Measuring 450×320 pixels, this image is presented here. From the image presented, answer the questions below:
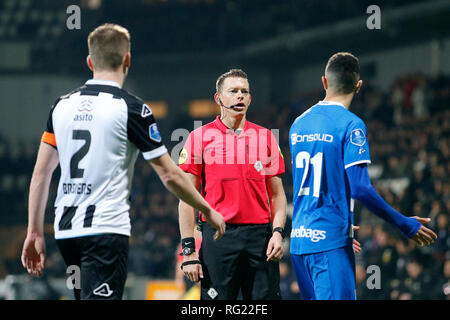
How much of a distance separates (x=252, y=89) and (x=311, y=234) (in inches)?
1018

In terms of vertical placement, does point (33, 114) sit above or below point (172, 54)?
below

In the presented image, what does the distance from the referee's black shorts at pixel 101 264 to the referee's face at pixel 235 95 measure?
6.79ft

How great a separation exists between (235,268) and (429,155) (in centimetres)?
Result: 1019

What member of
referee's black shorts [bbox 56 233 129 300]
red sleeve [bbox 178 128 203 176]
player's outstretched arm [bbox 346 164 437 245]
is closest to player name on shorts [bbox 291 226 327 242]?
player's outstretched arm [bbox 346 164 437 245]

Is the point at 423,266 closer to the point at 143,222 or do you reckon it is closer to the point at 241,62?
the point at 143,222

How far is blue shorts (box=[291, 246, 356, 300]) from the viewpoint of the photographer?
482 centimetres

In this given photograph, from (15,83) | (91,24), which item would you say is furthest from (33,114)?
(91,24)

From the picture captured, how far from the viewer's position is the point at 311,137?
5.06 meters

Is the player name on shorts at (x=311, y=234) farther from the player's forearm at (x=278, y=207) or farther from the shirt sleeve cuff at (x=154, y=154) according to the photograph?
the shirt sleeve cuff at (x=154, y=154)

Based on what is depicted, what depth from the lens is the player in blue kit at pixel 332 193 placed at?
4.77 m

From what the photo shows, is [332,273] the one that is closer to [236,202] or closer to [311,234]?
[311,234]

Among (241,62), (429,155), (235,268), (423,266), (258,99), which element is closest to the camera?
(235,268)

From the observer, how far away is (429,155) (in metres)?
14.7

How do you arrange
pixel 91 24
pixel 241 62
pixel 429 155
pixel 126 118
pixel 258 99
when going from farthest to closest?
1. pixel 258 99
2. pixel 241 62
3. pixel 91 24
4. pixel 429 155
5. pixel 126 118
